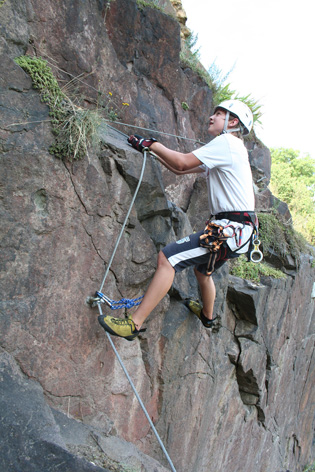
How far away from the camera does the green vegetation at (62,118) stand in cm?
307

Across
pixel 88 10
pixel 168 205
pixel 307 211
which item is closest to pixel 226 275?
pixel 168 205

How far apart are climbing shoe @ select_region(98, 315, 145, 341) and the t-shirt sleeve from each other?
5.01 feet

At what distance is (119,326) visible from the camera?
3232 millimetres

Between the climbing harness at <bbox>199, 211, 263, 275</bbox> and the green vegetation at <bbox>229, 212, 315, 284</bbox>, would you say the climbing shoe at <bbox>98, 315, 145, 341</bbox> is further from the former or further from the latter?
the green vegetation at <bbox>229, 212, 315, 284</bbox>

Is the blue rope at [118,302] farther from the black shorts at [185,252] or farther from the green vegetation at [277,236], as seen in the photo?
the green vegetation at [277,236]

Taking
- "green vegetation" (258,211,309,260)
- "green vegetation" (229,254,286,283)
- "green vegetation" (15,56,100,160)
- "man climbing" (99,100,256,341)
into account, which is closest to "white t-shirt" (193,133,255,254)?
"man climbing" (99,100,256,341)

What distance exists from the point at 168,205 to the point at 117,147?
0.96 meters

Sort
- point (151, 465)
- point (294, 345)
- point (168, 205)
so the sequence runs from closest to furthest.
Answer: point (151, 465) < point (168, 205) < point (294, 345)

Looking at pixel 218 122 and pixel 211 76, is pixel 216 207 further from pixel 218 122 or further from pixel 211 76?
pixel 211 76

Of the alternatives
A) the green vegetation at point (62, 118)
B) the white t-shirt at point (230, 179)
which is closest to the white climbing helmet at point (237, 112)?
the white t-shirt at point (230, 179)

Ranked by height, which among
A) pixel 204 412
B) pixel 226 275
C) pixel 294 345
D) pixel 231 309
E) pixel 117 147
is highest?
pixel 117 147

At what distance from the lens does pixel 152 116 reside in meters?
4.79

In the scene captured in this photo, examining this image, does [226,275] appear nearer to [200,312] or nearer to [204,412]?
[200,312]

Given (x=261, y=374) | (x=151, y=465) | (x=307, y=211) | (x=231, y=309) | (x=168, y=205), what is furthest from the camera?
(x=307, y=211)
